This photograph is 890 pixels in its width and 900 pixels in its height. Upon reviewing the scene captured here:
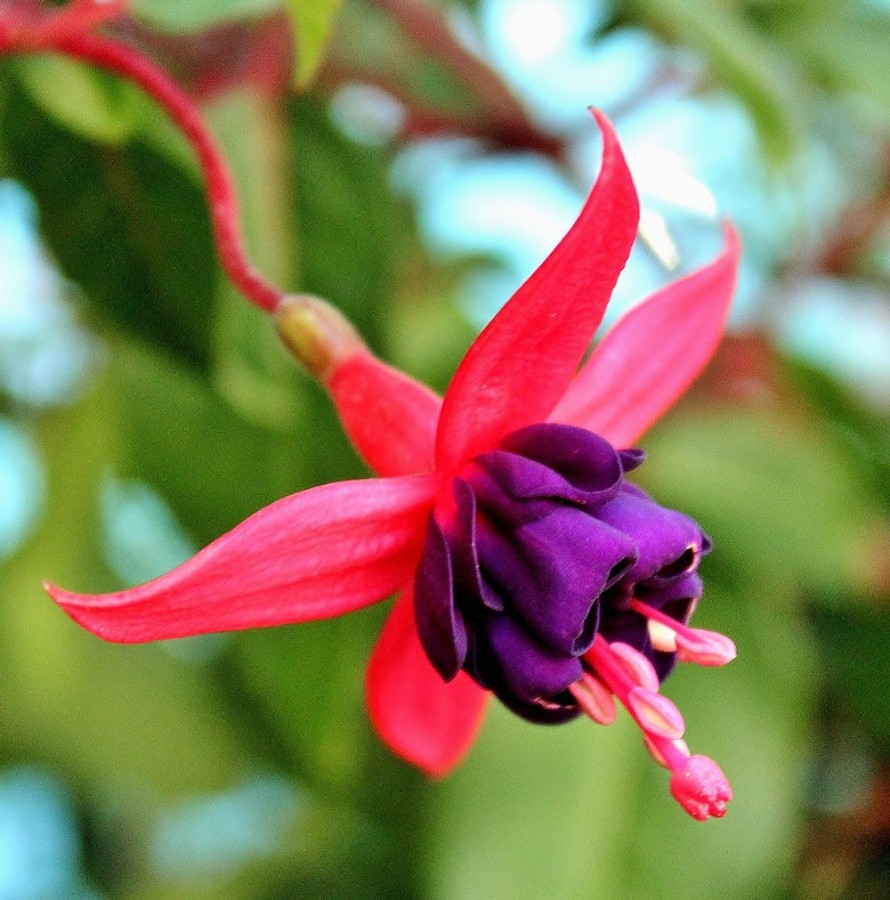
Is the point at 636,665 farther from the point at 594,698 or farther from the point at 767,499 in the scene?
the point at 767,499

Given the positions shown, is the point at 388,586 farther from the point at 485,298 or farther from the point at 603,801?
the point at 485,298

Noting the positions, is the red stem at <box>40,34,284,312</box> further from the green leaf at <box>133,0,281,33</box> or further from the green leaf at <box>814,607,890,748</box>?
the green leaf at <box>814,607,890,748</box>

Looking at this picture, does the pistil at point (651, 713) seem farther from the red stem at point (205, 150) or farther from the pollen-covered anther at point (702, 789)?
the red stem at point (205, 150)

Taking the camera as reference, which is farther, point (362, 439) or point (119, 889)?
point (119, 889)

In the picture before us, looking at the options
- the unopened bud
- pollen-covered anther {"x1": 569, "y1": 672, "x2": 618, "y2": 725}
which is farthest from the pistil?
the unopened bud

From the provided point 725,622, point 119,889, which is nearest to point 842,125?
point 725,622

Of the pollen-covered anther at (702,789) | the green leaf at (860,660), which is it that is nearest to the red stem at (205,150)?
the pollen-covered anther at (702,789)
